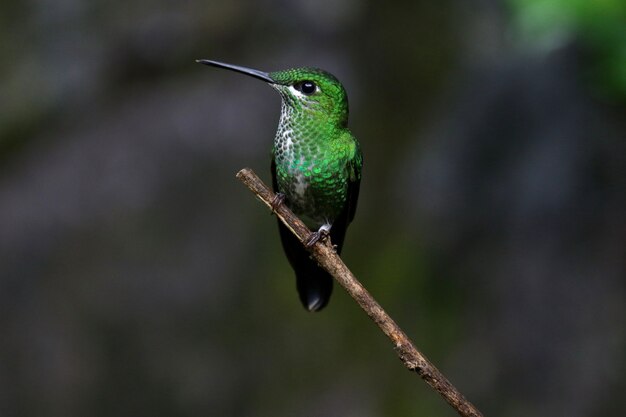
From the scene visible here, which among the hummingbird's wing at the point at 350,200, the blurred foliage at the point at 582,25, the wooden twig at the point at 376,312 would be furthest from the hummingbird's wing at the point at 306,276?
the blurred foliage at the point at 582,25

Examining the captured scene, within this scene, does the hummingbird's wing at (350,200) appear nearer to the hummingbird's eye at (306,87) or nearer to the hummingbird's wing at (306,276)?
the hummingbird's wing at (306,276)

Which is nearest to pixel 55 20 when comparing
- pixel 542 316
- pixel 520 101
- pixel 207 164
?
pixel 207 164

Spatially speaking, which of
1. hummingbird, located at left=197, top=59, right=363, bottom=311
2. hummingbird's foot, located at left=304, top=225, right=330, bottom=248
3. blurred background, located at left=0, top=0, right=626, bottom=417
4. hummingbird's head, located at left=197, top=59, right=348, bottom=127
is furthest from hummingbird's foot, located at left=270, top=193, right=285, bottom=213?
blurred background, located at left=0, top=0, right=626, bottom=417

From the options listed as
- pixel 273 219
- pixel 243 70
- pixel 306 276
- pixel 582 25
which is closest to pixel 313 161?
pixel 306 276

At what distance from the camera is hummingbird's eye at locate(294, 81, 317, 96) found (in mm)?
2369

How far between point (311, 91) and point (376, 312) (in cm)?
68

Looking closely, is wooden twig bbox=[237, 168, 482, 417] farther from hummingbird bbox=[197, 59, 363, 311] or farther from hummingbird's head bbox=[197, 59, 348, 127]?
hummingbird's head bbox=[197, 59, 348, 127]

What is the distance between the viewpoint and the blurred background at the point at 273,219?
5254 mm

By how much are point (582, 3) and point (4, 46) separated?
4935 millimetres

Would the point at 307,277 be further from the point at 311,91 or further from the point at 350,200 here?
the point at 311,91

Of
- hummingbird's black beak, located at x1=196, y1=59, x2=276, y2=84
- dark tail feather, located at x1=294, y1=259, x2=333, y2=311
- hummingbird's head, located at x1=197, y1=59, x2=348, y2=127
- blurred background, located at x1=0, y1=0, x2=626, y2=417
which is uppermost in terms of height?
hummingbird's black beak, located at x1=196, y1=59, x2=276, y2=84

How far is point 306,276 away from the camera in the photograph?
2.70m

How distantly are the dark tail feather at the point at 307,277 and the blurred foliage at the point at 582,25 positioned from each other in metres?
1.41

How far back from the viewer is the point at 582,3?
335 cm
